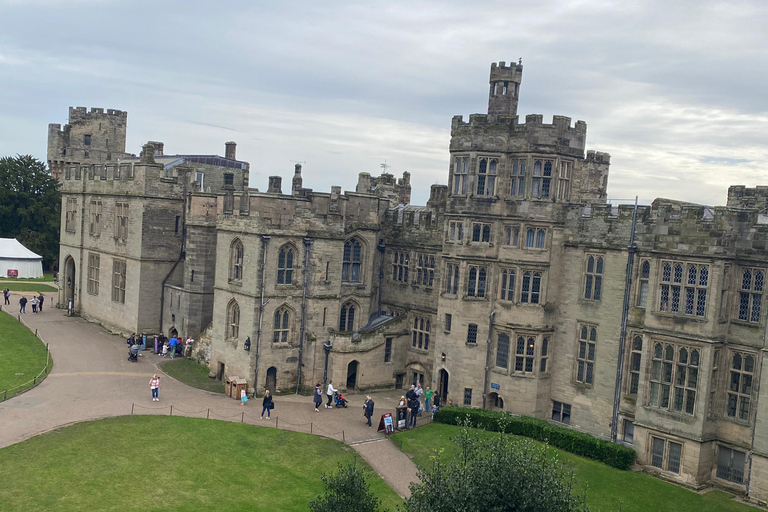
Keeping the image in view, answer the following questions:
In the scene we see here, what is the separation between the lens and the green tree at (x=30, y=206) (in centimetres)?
8175

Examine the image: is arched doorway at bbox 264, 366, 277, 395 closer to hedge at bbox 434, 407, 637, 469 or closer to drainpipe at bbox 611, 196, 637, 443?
hedge at bbox 434, 407, 637, 469

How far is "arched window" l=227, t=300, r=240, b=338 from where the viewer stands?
4094 centimetres

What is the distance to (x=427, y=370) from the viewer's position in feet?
141

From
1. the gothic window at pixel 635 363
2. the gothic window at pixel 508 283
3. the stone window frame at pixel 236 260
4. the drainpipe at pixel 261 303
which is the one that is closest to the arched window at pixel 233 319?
the stone window frame at pixel 236 260

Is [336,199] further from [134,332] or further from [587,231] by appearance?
[134,332]

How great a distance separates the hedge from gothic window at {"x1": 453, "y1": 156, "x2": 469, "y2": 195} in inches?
459

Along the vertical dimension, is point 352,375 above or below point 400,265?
below

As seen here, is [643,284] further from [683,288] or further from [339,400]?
[339,400]

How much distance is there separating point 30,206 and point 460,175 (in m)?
64.0

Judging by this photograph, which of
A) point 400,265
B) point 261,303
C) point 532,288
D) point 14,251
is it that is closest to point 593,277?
point 532,288

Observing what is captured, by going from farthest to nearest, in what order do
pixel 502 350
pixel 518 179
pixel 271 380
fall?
pixel 271 380 < pixel 502 350 < pixel 518 179

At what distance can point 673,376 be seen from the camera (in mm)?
30859

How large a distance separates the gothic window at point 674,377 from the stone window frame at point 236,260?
2265 cm

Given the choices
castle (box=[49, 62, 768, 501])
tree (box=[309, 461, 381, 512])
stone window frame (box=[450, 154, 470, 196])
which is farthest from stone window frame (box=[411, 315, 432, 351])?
tree (box=[309, 461, 381, 512])
